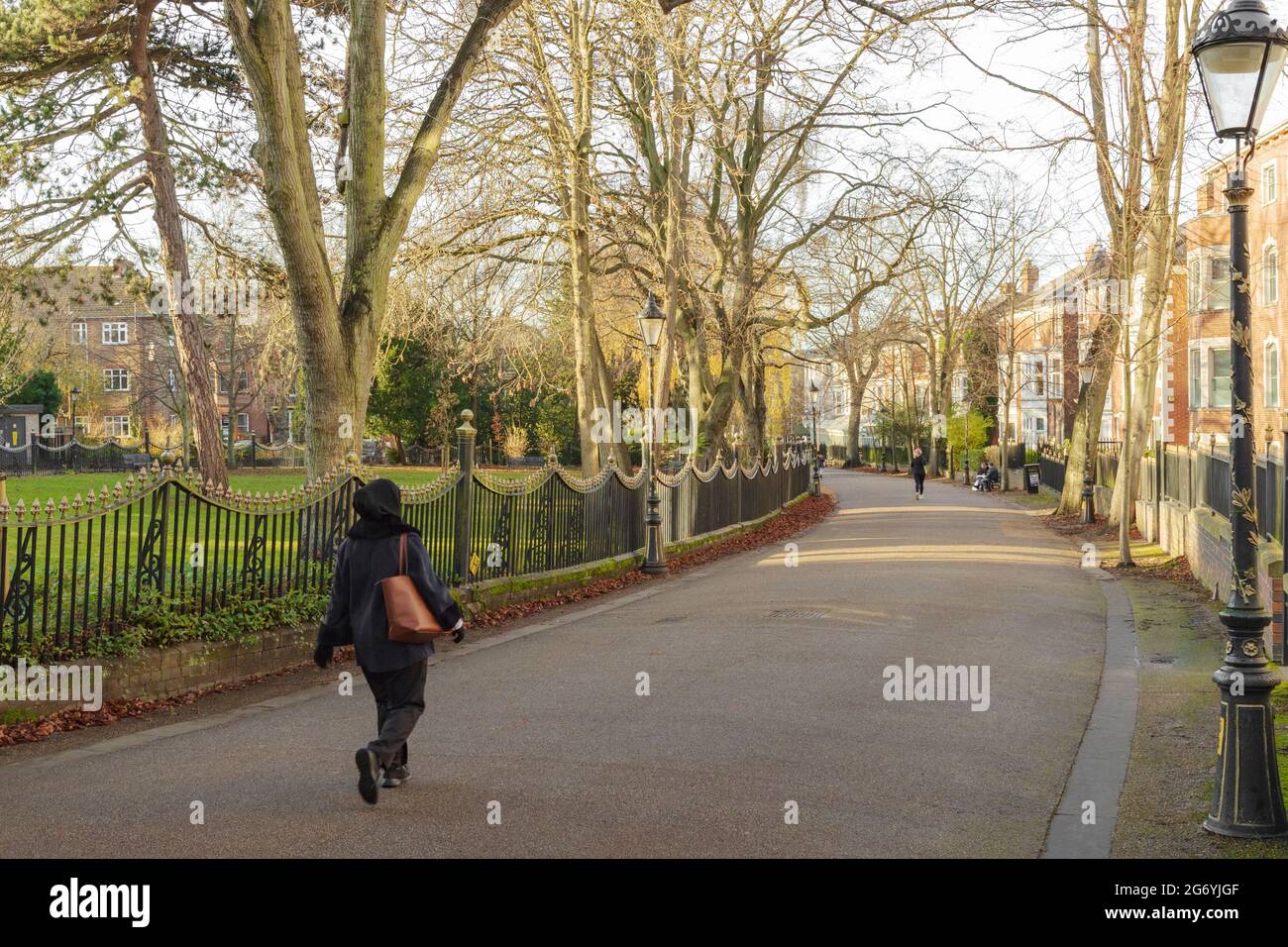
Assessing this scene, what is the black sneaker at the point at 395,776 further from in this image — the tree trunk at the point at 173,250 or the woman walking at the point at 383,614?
the tree trunk at the point at 173,250

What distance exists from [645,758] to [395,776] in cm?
150

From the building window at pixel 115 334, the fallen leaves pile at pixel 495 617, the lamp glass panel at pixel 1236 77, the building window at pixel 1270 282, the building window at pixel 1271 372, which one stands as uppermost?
the building window at pixel 115 334

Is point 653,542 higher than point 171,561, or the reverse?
point 171,561

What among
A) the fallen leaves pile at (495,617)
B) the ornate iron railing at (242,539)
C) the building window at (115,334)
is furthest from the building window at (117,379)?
the ornate iron railing at (242,539)

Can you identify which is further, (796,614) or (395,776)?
(796,614)

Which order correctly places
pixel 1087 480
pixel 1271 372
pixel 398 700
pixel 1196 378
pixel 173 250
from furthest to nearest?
pixel 1196 378 → pixel 1271 372 → pixel 1087 480 → pixel 173 250 → pixel 398 700

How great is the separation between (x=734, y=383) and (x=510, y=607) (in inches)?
615

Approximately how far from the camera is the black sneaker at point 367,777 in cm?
617

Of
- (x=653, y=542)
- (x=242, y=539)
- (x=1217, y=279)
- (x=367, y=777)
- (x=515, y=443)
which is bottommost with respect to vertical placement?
(x=367, y=777)

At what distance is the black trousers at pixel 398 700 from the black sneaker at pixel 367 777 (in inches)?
8.7

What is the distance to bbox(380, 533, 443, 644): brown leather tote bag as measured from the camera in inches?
254

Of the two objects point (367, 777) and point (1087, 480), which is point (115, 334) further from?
point (367, 777)

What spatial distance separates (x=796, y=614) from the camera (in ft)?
44.7

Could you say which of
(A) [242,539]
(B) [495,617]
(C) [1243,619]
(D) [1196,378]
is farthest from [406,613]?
(D) [1196,378]
